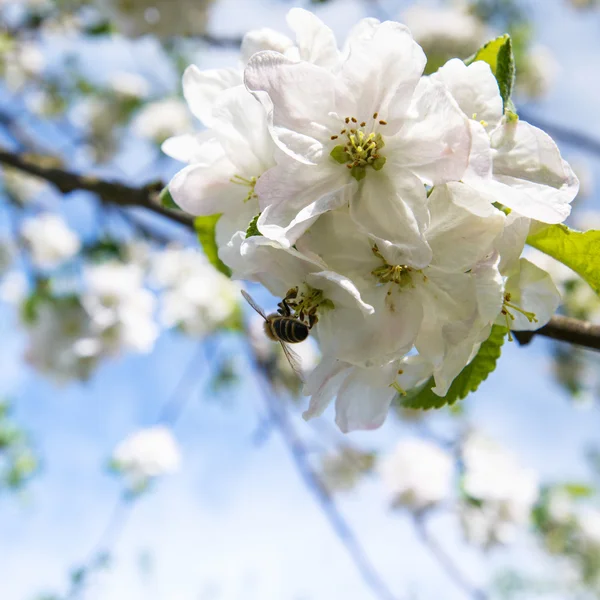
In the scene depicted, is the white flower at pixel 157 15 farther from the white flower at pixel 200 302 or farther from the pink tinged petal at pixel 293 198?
the pink tinged petal at pixel 293 198

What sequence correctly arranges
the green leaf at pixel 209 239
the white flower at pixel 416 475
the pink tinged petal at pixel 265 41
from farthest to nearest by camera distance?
the white flower at pixel 416 475 < the green leaf at pixel 209 239 < the pink tinged petal at pixel 265 41

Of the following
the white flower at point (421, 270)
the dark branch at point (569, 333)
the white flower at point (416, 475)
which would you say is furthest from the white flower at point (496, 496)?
the white flower at point (421, 270)

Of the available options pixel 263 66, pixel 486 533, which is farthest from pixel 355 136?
pixel 486 533

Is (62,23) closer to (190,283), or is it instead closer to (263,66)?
(190,283)

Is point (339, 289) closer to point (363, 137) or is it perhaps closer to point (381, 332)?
point (381, 332)

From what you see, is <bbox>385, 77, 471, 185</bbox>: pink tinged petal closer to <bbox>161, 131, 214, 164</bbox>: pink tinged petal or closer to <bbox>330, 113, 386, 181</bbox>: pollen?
<bbox>330, 113, 386, 181</bbox>: pollen

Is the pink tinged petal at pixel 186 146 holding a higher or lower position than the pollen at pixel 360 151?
lower

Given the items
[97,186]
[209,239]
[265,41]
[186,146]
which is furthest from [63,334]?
[265,41]
